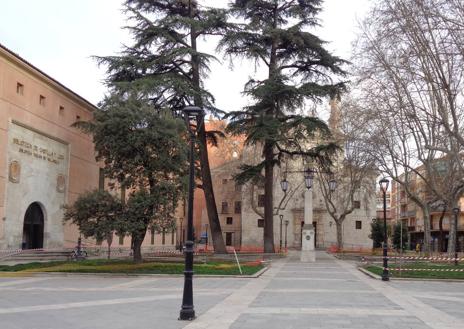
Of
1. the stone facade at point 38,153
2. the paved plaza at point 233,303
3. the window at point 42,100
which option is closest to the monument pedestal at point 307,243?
the paved plaza at point 233,303

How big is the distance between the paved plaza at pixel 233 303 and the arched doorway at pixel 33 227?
9742 mm

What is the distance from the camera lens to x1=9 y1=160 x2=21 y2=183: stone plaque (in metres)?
27.6

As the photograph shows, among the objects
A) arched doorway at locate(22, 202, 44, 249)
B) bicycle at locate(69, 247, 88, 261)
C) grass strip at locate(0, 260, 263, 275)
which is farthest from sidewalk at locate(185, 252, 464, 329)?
arched doorway at locate(22, 202, 44, 249)

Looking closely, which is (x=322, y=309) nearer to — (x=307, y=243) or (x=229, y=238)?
(x=307, y=243)

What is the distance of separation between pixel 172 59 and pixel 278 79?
662 cm

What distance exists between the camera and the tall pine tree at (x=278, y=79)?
3309 cm

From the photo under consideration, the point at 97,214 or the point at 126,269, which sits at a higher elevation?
the point at 97,214

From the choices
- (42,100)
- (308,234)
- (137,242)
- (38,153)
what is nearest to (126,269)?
(137,242)

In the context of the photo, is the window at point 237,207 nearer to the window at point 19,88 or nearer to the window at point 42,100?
the window at point 42,100

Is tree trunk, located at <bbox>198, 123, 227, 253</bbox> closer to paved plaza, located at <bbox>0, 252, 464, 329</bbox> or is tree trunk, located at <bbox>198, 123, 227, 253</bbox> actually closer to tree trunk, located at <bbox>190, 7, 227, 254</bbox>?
tree trunk, located at <bbox>190, 7, 227, 254</bbox>

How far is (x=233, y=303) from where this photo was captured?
1348cm

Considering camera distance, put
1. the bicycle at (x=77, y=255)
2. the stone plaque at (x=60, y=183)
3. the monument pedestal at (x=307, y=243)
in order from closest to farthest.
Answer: the bicycle at (x=77, y=255) < the stone plaque at (x=60, y=183) < the monument pedestal at (x=307, y=243)

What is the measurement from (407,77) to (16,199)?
21.0 metres

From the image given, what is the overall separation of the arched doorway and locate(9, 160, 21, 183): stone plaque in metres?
2.46
